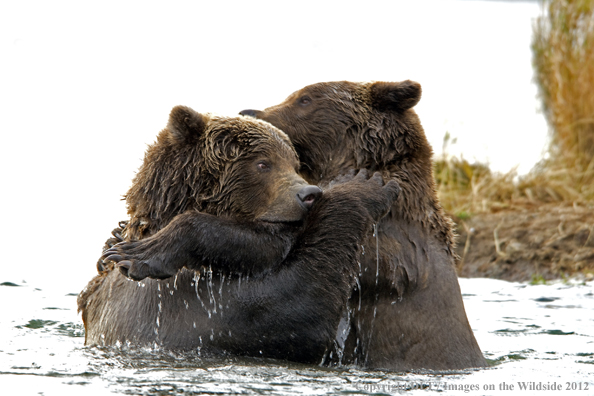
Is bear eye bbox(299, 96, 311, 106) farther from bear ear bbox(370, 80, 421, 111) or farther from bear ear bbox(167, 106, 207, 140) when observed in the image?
bear ear bbox(167, 106, 207, 140)

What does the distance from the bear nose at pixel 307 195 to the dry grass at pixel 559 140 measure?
7.59 meters

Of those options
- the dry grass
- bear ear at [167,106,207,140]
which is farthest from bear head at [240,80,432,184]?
the dry grass

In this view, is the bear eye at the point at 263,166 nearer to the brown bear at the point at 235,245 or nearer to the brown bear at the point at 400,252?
the brown bear at the point at 235,245

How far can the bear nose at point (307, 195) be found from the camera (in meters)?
5.53

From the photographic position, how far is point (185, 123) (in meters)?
5.76

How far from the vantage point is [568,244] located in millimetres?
11266

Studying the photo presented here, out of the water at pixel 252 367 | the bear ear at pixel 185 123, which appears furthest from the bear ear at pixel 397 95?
the water at pixel 252 367

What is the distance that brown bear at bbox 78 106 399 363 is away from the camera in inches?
210

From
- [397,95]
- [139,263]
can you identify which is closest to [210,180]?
[139,263]

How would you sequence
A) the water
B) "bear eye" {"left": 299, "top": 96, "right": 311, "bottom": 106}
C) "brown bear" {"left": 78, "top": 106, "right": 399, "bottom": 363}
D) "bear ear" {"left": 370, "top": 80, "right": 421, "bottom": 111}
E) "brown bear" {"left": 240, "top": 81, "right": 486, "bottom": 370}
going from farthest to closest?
"bear eye" {"left": 299, "top": 96, "right": 311, "bottom": 106} → "bear ear" {"left": 370, "top": 80, "right": 421, "bottom": 111} → "brown bear" {"left": 240, "top": 81, "right": 486, "bottom": 370} → "brown bear" {"left": 78, "top": 106, "right": 399, "bottom": 363} → the water

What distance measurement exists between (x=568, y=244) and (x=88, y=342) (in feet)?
24.0

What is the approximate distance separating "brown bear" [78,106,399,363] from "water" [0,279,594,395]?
197 millimetres

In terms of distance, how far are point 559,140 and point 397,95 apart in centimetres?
817

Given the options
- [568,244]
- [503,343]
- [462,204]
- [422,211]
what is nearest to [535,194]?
[462,204]
